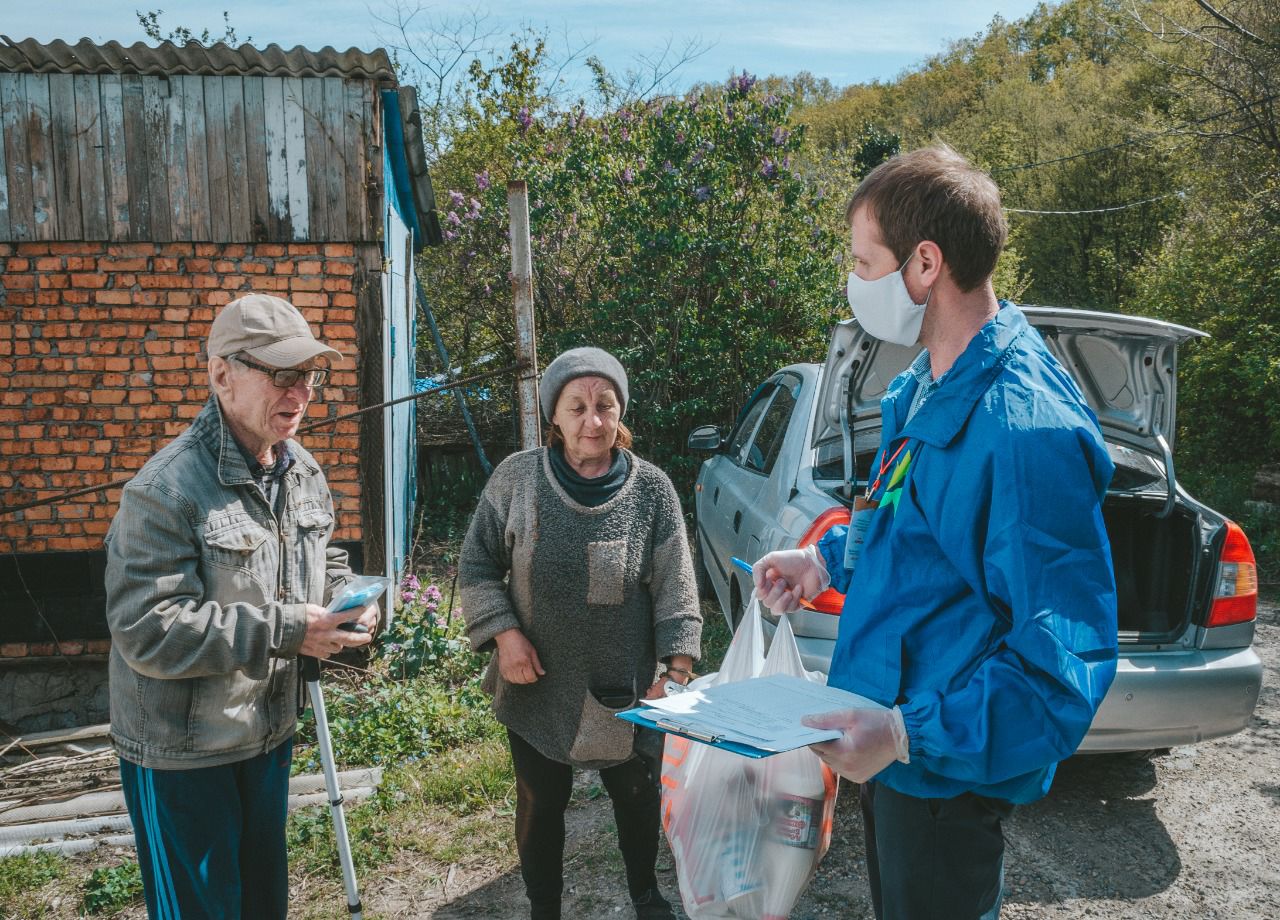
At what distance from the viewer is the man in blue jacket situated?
129cm

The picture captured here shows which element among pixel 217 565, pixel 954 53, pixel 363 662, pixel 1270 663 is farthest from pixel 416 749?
pixel 954 53

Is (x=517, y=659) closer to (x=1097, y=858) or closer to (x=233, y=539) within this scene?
(x=233, y=539)

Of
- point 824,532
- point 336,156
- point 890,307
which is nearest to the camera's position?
point 890,307

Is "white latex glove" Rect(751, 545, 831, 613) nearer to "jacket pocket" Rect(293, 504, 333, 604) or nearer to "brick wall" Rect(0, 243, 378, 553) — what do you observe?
"jacket pocket" Rect(293, 504, 333, 604)

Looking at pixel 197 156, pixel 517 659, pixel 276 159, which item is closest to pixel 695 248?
pixel 276 159

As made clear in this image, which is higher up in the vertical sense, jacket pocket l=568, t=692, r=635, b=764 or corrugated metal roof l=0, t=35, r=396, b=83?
corrugated metal roof l=0, t=35, r=396, b=83

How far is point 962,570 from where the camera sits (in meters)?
1.37

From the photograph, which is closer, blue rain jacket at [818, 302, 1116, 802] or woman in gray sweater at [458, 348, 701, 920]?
blue rain jacket at [818, 302, 1116, 802]

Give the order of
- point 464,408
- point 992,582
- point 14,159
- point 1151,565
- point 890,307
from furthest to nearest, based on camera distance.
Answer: point 464,408
point 14,159
point 1151,565
point 890,307
point 992,582

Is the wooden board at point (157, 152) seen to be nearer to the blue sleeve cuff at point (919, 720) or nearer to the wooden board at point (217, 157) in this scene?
the wooden board at point (217, 157)

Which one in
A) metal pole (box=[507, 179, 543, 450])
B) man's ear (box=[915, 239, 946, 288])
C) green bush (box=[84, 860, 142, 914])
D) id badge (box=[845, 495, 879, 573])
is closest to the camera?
man's ear (box=[915, 239, 946, 288])

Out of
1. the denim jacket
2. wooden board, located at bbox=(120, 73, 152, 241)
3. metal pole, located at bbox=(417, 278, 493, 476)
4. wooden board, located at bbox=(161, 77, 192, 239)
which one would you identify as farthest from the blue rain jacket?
metal pole, located at bbox=(417, 278, 493, 476)

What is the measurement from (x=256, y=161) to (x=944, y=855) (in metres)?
5.55

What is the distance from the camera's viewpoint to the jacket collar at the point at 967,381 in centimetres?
141
